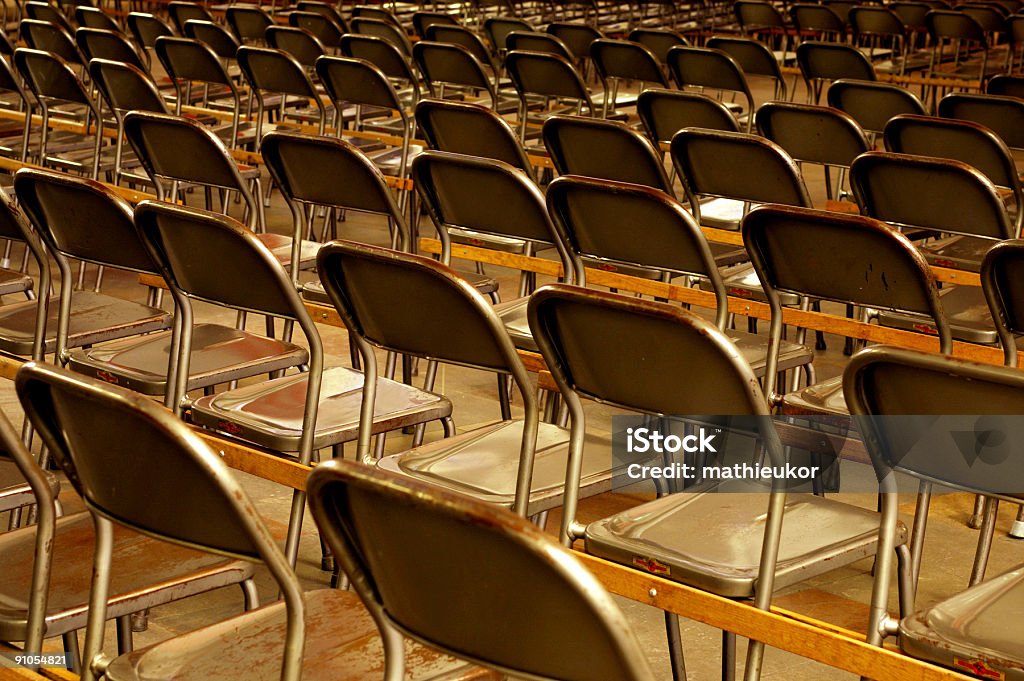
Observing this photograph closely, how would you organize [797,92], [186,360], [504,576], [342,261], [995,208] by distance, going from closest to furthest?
1. [504,576]
2. [342,261]
3. [186,360]
4. [995,208]
5. [797,92]

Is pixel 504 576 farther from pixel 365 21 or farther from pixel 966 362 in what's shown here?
pixel 365 21

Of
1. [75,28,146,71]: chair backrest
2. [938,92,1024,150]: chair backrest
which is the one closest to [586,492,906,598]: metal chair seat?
[938,92,1024,150]: chair backrest

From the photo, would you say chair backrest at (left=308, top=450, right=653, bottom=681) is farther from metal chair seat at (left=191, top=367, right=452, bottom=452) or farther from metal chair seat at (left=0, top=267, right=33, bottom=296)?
metal chair seat at (left=0, top=267, right=33, bottom=296)

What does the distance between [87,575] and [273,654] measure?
47 cm

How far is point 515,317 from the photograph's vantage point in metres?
3.87

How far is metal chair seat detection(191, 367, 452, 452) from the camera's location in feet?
10.1

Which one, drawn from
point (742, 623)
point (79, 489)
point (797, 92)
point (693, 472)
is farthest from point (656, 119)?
point (797, 92)

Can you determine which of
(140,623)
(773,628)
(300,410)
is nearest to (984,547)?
(773,628)

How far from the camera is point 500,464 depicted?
9.70 ft

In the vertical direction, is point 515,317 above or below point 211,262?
below

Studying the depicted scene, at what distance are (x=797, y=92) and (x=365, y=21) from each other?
578 cm

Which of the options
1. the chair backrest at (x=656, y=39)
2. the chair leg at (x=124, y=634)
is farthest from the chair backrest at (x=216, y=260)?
the chair backrest at (x=656, y=39)

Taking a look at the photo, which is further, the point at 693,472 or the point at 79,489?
the point at 693,472

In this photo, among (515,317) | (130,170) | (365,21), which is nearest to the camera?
(515,317)
